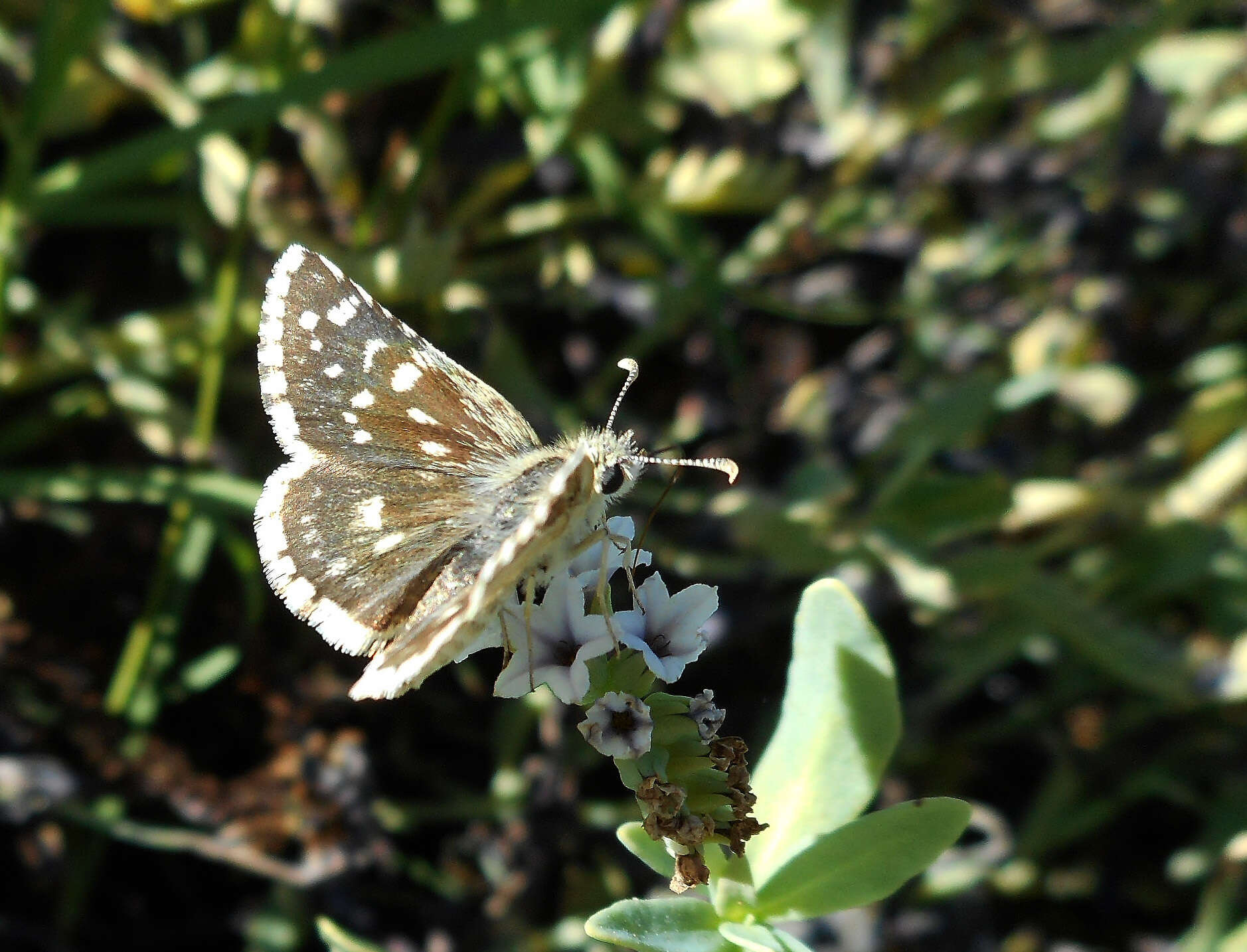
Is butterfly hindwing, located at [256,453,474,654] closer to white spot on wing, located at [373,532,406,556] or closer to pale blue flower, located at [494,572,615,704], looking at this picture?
white spot on wing, located at [373,532,406,556]

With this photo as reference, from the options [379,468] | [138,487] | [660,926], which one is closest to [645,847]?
[660,926]

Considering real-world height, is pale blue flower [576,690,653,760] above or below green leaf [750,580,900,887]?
below

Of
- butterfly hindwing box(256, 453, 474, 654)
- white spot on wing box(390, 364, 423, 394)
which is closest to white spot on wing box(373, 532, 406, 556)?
butterfly hindwing box(256, 453, 474, 654)

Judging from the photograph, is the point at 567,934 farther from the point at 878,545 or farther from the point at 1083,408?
the point at 1083,408

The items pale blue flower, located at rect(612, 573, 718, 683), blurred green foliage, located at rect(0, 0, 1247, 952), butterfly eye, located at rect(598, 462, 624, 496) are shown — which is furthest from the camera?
blurred green foliage, located at rect(0, 0, 1247, 952)

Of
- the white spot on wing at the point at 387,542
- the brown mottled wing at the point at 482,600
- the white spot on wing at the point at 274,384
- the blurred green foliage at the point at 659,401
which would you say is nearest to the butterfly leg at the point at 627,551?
the brown mottled wing at the point at 482,600

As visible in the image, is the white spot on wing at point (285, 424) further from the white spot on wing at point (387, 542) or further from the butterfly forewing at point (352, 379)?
the white spot on wing at point (387, 542)

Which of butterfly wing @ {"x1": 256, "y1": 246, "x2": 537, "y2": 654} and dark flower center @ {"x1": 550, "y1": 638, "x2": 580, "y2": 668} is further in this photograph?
butterfly wing @ {"x1": 256, "y1": 246, "x2": 537, "y2": 654}
